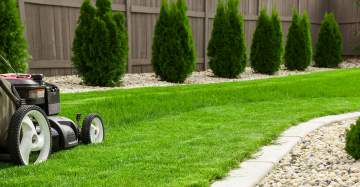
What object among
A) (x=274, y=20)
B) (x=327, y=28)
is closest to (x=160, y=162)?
(x=274, y=20)

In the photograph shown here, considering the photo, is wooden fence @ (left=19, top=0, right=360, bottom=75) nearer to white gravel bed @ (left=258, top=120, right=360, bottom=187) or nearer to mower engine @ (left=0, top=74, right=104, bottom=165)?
mower engine @ (left=0, top=74, right=104, bottom=165)

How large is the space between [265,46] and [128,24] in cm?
455

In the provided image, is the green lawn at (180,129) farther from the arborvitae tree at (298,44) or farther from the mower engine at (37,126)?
the arborvitae tree at (298,44)

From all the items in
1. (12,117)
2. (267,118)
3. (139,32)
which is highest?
(139,32)

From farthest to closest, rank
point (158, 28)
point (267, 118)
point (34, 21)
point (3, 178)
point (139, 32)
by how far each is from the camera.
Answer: point (139, 32)
point (158, 28)
point (34, 21)
point (267, 118)
point (3, 178)

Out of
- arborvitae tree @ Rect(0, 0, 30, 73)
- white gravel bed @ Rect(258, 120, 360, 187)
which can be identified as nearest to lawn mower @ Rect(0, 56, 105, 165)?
white gravel bed @ Rect(258, 120, 360, 187)

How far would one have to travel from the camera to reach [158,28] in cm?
1219

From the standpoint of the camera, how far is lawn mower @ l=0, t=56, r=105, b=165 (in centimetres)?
383

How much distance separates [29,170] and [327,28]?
54.5 feet

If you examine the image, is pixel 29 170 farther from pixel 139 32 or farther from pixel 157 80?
pixel 139 32

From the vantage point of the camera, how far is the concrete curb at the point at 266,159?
11.8 ft

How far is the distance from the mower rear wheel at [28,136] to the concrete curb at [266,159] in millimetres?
1500

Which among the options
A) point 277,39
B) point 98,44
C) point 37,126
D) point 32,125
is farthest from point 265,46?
point 32,125

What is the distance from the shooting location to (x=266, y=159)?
436 centimetres
